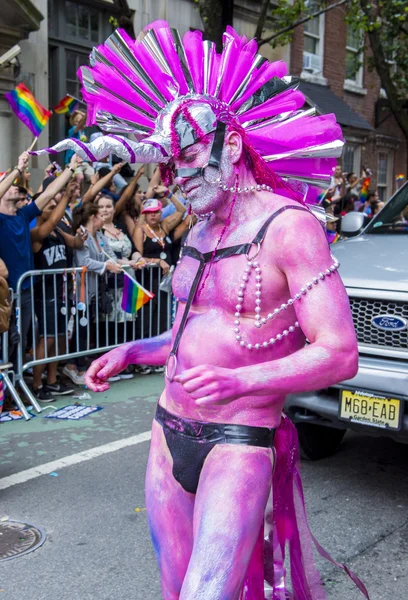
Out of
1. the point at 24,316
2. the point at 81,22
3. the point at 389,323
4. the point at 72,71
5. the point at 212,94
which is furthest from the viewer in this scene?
the point at 81,22

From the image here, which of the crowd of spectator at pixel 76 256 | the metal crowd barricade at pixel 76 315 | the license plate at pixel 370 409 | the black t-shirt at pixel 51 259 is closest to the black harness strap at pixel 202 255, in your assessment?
the license plate at pixel 370 409

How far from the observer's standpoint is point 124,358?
245 cm

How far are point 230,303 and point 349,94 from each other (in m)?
21.1

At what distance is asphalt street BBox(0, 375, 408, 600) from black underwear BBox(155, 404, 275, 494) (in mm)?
1465

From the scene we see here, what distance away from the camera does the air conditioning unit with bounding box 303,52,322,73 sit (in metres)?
20.0

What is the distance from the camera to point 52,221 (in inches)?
269

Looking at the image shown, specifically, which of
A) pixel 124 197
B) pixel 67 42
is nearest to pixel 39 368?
pixel 124 197

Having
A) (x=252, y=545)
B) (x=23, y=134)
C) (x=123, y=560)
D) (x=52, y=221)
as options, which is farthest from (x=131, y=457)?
(x=23, y=134)

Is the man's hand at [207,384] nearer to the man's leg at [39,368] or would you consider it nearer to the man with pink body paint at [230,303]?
the man with pink body paint at [230,303]

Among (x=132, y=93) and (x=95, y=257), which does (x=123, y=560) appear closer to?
(x=132, y=93)

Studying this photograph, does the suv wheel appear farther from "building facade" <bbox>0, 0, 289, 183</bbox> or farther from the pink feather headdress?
"building facade" <bbox>0, 0, 289, 183</bbox>

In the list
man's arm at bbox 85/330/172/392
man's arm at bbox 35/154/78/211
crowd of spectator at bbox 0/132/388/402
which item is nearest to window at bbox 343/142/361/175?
crowd of spectator at bbox 0/132/388/402

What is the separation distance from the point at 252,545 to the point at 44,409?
4.73 metres

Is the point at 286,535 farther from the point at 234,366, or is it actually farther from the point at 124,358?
the point at 124,358
